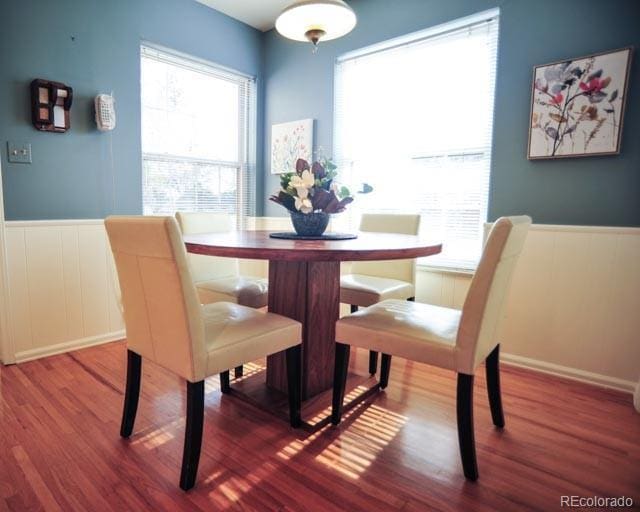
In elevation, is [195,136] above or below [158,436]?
above

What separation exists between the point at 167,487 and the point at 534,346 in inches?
83.3

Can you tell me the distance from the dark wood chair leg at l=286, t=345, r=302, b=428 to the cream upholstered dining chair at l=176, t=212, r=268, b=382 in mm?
477

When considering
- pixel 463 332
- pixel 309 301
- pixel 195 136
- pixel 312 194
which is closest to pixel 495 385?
pixel 463 332

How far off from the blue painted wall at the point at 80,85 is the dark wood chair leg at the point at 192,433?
186 centimetres

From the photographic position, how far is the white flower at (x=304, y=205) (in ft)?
5.81

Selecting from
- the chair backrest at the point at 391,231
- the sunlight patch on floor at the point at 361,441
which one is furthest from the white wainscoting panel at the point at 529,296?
the sunlight patch on floor at the point at 361,441

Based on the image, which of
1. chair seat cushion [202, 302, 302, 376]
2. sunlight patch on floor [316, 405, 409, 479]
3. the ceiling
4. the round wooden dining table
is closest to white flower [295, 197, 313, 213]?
the round wooden dining table

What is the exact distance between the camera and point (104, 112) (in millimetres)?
2531

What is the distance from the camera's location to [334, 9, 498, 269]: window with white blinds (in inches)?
100

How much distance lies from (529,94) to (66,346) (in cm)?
327

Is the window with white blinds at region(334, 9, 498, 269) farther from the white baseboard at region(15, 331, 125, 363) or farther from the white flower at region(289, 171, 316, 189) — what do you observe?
the white baseboard at region(15, 331, 125, 363)

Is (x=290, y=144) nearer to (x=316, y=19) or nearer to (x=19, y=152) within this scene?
(x=316, y=19)

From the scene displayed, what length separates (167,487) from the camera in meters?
1.33
